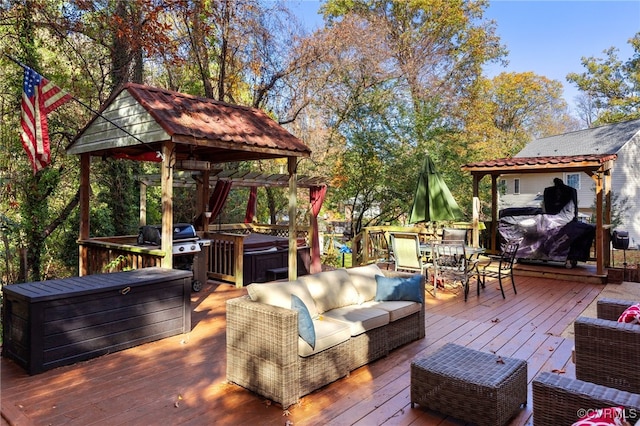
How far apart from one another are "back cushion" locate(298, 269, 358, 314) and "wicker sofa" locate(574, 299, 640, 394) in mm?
1953

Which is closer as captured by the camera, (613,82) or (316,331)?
(316,331)

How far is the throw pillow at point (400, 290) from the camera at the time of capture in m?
4.27

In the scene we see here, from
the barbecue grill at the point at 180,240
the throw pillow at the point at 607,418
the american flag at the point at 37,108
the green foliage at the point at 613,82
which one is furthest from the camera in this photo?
the green foliage at the point at 613,82

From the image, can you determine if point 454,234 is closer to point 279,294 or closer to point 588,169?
point 588,169

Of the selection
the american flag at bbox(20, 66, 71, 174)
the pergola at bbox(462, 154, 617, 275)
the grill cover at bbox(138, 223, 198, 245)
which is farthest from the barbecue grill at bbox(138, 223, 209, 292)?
the pergola at bbox(462, 154, 617, 275)

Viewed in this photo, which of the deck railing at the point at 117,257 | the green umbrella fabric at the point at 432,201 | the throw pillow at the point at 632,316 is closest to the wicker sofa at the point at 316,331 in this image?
the throw pillow at the point at 632,316

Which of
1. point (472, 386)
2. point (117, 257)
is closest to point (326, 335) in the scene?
point (472, 386)

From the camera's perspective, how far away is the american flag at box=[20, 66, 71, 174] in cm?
482

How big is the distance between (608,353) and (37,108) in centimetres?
610

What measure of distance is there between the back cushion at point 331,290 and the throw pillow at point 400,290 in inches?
11.9

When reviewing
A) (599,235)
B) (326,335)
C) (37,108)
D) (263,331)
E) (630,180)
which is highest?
(630,180)

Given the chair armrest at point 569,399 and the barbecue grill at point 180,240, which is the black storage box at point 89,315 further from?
the chair armrest at point 569,399

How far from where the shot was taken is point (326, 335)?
3.21 m

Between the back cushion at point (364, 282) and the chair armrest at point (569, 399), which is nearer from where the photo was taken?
the chair armrest at point (569, 399)
